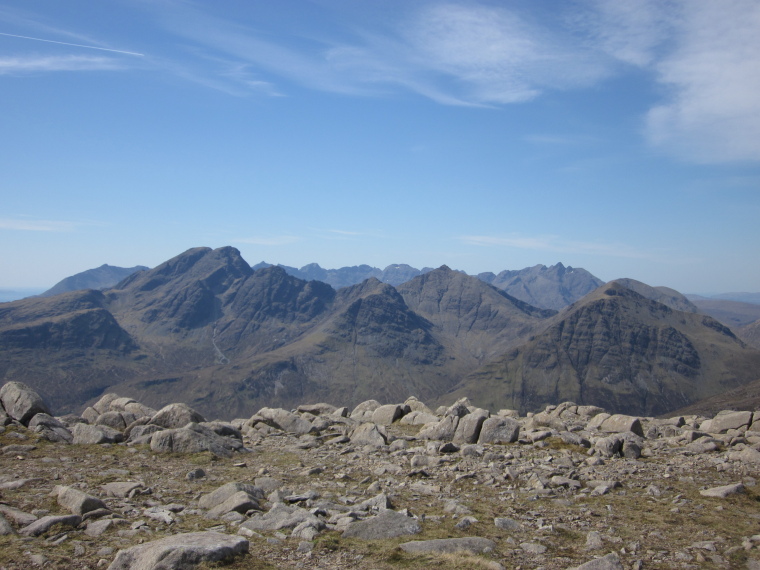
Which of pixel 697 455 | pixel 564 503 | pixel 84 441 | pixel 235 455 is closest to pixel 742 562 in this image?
pixel 564 503

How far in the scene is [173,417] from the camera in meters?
35.7

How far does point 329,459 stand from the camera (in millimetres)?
30078

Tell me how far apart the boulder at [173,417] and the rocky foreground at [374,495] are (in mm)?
113

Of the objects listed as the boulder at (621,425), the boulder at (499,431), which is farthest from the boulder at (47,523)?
the boulder at (621,425)

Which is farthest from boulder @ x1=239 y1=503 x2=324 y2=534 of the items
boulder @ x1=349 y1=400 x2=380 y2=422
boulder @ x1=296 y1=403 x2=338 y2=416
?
boulder @ x1=296 y1=403 x2=338 y2=416

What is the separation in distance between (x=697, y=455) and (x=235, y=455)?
92.3 ft

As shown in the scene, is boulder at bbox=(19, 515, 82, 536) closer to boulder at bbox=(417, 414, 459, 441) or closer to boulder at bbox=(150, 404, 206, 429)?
boulder at bbox=(150, 404, 206, 429)

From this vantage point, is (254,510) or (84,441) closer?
(254,510)

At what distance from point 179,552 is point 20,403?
2946 cm

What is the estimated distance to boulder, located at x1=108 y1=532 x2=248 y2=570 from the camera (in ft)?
41.3

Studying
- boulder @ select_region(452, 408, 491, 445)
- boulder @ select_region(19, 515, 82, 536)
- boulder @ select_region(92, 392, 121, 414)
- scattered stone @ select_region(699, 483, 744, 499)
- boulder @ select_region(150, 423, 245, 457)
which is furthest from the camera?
boulder @ select_region(92, 392, 121, 414)

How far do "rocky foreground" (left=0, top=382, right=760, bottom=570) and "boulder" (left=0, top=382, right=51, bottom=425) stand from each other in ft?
0.32

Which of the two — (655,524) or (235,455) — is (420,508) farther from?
(235,455)

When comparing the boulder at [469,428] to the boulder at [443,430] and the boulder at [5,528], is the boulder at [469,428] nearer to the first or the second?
the boulder at [443,430]
